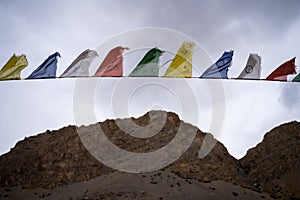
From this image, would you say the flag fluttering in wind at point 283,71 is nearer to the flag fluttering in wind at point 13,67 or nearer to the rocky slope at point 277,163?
the flag fluttering in wind at point 13,67

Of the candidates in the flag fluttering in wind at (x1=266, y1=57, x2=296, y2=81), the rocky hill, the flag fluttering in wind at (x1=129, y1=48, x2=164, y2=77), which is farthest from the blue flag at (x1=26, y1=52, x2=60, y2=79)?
the rocky hill

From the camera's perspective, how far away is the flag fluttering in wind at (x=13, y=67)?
2081cm

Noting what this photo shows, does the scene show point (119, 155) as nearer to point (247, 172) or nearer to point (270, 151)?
point (247, 172)

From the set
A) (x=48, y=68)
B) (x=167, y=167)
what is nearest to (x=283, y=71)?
(x=48, y=68)

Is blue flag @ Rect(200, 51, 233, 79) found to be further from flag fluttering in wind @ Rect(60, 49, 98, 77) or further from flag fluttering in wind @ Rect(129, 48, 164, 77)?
flag fluttering in wind @ Rect(60, 49, 98, 77)

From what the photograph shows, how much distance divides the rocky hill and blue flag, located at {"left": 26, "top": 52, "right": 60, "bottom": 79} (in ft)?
47.7

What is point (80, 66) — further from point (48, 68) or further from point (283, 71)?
point (283, 71)

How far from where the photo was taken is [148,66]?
21844mm

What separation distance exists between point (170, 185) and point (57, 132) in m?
17.4

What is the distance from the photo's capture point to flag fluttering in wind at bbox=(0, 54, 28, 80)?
20.8m

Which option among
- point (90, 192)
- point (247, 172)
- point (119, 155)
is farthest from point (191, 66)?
point (247, 172)

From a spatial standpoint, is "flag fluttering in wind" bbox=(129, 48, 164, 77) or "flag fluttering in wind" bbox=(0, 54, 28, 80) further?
"flag fluttering in wind" bbox=(129, 48, 164, 77)

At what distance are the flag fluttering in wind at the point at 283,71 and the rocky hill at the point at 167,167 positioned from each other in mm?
13234

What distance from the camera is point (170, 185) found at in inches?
1111
